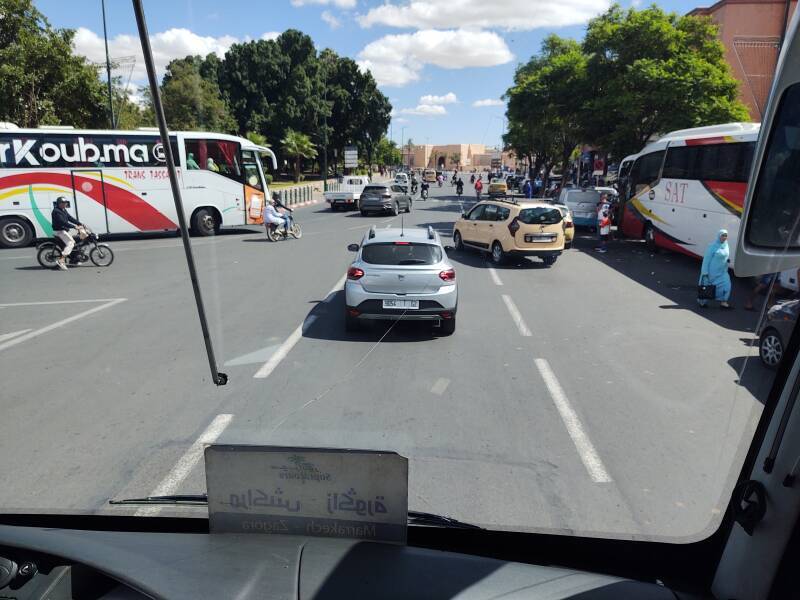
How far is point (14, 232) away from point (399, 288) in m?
15.6

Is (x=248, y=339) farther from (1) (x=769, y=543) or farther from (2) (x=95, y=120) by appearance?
(1) (x=769, y=543)

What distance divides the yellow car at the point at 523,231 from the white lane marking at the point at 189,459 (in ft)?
37.0

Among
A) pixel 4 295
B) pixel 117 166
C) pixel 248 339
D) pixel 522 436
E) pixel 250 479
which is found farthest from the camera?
pixel 117 166

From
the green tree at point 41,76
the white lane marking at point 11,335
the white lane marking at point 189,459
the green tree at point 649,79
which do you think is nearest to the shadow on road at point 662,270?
the green tree at point 649,79

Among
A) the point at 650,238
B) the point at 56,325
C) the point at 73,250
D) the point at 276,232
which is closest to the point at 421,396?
the point at 56,325

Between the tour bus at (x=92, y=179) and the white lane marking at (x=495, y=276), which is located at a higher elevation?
the tour bus at (x=92, y=179)

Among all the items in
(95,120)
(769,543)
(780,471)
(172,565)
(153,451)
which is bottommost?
(153,451)

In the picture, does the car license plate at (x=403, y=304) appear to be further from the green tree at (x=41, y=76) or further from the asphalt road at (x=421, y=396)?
the green tree at (x=41, y=76)

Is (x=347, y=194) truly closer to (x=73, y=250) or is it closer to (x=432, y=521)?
(x=73, y=250)

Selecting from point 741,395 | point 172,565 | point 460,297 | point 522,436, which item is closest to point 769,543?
point 741,395

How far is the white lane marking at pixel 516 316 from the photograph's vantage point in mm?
8782

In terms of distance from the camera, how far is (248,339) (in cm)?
816

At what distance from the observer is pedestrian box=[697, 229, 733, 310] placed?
8648mm

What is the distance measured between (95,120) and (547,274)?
12.0 meters
